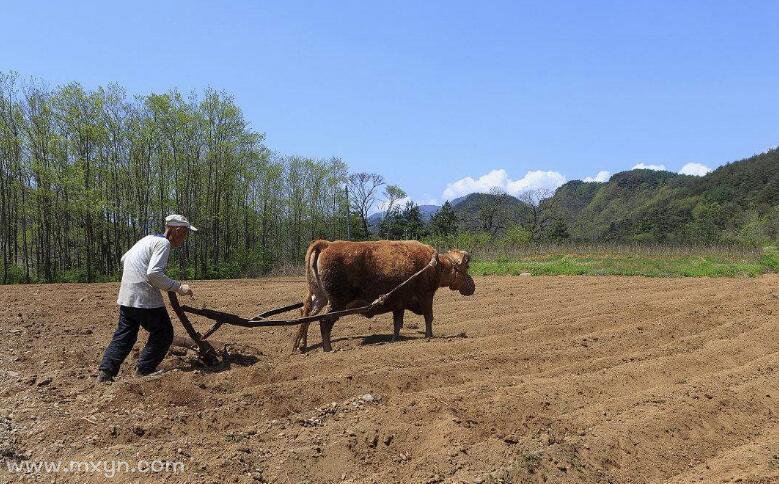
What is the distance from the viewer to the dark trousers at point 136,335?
18.8 ft

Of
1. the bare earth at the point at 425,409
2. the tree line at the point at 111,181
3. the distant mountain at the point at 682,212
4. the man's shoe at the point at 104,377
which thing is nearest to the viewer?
the bare earth at the point at 425,409

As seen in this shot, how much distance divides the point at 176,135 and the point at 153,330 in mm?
28665

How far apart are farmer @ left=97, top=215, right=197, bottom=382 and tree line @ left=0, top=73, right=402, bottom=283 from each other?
24.0m

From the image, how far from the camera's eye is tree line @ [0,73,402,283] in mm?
27609

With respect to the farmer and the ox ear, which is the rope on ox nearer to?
the farmer

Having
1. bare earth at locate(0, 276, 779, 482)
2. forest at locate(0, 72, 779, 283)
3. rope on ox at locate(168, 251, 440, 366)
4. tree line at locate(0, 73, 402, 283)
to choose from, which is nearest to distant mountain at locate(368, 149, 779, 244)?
A: forest at locate(0, 72, 779, 283)

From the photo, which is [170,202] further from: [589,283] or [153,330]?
[153,330]

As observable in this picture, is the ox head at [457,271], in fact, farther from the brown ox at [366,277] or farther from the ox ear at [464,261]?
the brown ox at [366,277]

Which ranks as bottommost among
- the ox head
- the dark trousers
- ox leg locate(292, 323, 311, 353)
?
ox leg locate(292, 323, 311, 353)

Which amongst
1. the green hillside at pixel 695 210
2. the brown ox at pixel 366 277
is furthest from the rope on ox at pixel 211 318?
the green hillside at pixel 695 210

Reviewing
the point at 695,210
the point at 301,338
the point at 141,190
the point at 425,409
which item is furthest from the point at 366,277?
the point at 695,210

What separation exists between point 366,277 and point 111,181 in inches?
1094

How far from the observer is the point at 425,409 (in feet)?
15.5

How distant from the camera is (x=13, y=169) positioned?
27.4 metres
